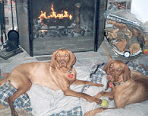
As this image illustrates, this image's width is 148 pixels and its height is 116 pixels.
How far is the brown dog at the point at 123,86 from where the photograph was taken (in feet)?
8.20

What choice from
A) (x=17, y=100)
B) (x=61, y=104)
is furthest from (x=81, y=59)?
(x=17, y=100)

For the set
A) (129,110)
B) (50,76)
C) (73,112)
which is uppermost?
(50,76)

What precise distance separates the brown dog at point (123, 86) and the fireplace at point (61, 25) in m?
1.44

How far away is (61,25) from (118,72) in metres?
1.83

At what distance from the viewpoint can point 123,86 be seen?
258 cm

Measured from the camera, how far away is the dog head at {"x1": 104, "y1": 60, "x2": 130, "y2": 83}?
2475 mm

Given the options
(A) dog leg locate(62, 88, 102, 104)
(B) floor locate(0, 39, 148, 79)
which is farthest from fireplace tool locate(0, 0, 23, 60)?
(A) dog leg locate(62, 88, 102, 104)

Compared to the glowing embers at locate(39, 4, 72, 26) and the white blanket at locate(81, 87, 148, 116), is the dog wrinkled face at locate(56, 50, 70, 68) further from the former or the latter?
the glowing embers at locate(39, 4, 72, 26)

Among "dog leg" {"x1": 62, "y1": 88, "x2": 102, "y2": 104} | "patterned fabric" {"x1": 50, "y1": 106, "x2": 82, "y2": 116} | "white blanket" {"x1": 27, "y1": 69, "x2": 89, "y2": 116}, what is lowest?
"patterned fabric" {"x1": 50, "y1": 106, "x2": 82, "y2": 116}

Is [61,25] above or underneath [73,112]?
above

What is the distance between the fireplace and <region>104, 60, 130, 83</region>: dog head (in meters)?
1.43

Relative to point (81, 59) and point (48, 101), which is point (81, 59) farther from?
point (48, 101)

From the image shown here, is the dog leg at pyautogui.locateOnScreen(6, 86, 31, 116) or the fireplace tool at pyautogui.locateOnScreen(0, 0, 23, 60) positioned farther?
the fireplace tool at pyautogui.locateOnScreen(0, 0, 23, 60)

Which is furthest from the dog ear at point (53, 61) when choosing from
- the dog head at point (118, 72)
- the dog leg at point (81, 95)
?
the dog head at point (118, 72)
